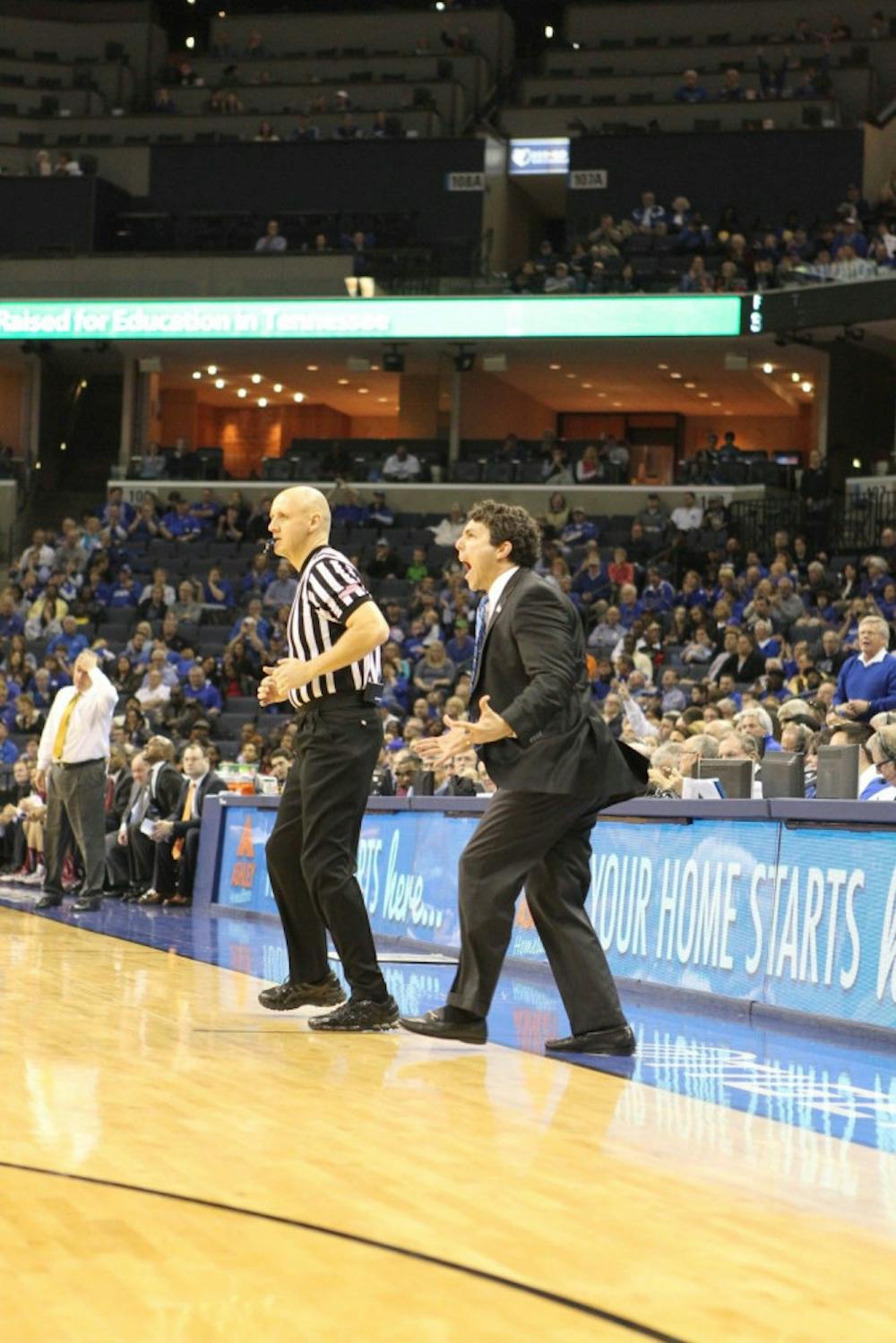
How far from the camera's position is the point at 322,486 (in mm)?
29859

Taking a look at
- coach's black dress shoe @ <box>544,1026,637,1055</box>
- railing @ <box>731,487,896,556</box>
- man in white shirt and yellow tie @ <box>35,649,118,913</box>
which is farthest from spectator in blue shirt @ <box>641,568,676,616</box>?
coach's black dress shoe @ <box>544,1026,637,1055</box>

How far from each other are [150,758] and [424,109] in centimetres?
2207

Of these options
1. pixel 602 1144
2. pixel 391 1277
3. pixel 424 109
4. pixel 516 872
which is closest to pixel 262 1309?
pixel 391 1277

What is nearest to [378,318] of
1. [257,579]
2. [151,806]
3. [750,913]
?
[257,579]

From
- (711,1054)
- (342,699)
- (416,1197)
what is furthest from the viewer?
(342,699)

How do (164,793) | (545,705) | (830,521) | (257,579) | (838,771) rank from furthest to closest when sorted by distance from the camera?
(257,579) < (830,521) < (164,793) < (838,771) < (545,705)

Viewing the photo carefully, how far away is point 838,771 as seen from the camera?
789 cm

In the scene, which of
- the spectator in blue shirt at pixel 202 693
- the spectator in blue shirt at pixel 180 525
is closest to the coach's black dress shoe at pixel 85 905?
the spectator in blue shirt at pixel 202 693

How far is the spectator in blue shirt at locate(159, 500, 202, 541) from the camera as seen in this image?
28672mm

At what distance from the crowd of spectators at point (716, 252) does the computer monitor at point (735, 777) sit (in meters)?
18.6

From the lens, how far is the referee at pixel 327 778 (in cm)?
629

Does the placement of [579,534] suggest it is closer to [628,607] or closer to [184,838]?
[628,607]

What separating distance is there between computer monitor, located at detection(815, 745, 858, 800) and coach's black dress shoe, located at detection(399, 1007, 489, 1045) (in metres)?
2.47

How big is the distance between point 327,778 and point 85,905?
7.20m
